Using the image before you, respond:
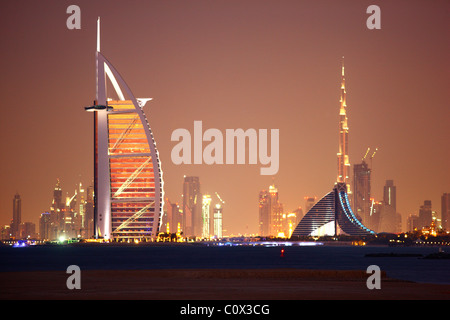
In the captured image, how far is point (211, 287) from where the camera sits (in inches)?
2004

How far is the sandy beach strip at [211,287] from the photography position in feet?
145

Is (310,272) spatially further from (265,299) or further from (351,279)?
(265,299)

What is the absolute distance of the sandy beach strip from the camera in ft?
145

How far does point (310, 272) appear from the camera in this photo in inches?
2576

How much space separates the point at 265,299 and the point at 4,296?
13541 mm
